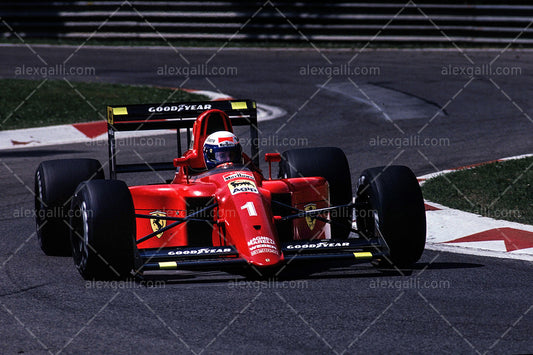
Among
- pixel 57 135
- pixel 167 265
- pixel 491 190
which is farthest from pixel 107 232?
pixel 57 135

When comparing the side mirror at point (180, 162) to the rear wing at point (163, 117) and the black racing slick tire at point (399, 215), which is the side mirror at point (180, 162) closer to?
the rear wing at point (163, 117)

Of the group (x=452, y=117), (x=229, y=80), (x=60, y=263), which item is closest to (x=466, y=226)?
(x=60, y=263)

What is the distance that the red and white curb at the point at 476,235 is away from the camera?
781 cm

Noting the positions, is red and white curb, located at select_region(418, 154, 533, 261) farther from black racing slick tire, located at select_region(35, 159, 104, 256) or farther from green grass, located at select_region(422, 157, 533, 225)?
black racing slick tire, located at select_region(35, 159, 104, 256)

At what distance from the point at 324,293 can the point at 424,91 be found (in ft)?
36.1

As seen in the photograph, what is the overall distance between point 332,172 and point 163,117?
4.54 ft

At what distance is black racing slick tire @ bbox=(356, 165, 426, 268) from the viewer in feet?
23.2

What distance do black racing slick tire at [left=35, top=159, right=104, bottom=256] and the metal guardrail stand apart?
1484 centimetres

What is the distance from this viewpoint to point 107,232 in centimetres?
668

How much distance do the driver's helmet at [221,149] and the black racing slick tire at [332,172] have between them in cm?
61

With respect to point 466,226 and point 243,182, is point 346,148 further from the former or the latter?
point 243,182

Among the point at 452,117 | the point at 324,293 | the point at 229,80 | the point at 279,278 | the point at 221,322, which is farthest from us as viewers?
the point at 229,80

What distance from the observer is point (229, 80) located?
18.6 metres

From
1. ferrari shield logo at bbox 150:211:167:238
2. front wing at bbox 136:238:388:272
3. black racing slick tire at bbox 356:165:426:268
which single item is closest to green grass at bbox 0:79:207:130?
ferrari shield logo at bbox 150:211:167:238
